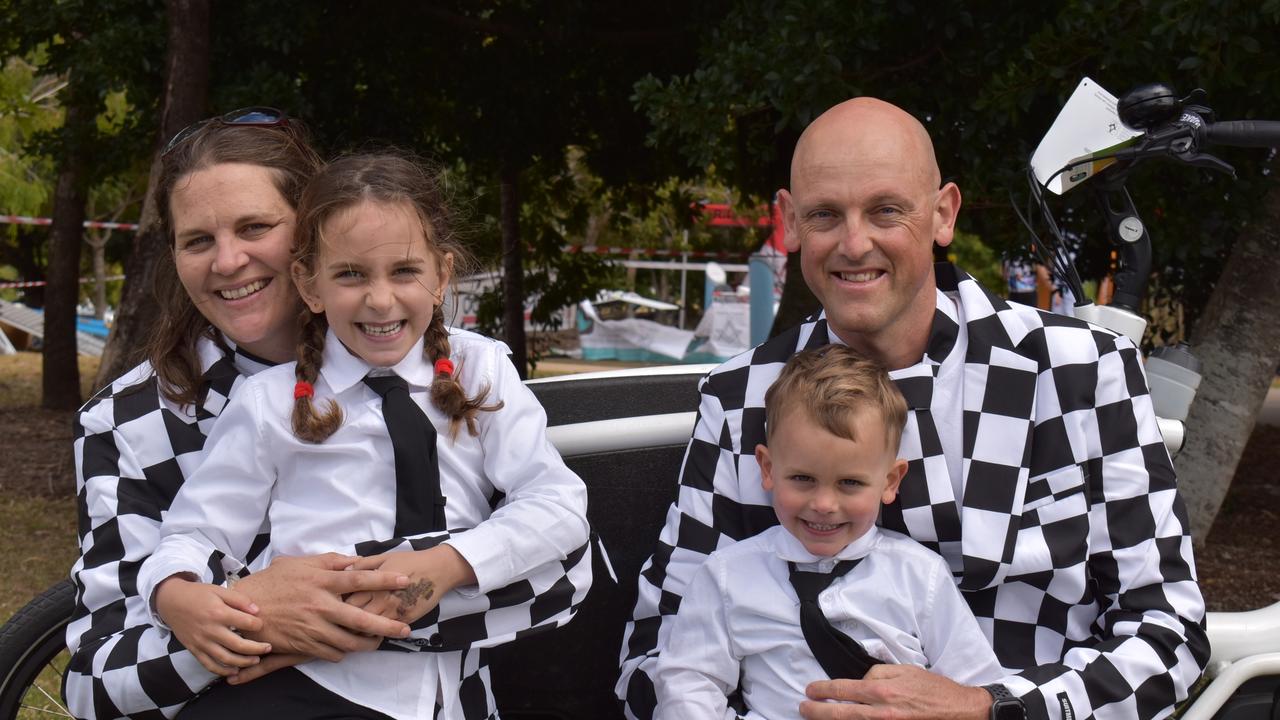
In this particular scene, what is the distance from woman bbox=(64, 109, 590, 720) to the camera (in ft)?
6.48

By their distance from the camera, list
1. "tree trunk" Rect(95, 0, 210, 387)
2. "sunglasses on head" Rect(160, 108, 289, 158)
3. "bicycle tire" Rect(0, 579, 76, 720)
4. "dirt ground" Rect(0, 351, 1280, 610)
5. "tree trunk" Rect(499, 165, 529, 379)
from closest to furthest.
→ "sunglasses on head" Rect(160, 108, 289, 158)
"bicycle tire" Rect(0, 579, 76, 720)
"dirt ground" Rect(0, 351, 1280, 610)
"tree trunk" Rect(95, 0, 210, 387)
"tree trunk" Rect(499, 165, 529, 379)

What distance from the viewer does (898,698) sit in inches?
77.8

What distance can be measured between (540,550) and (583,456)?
46 cm

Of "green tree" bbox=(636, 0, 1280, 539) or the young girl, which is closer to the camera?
the young girl

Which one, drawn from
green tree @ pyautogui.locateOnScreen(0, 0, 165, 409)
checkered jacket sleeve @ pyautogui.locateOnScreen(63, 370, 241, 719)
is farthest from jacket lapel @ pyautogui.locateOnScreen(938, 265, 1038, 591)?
green tree @ pyautogui.locateOnScreen(0, 0, 165, 409)

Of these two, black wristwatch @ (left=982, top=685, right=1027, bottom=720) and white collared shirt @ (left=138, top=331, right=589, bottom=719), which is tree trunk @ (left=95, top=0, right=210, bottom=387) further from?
black wristwatch @ (left=982, top=685, right=1027, bottom=720)

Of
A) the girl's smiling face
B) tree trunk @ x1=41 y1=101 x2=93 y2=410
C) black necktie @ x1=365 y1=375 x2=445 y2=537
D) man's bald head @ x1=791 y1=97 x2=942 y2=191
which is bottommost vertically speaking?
tree trunk @ x1=41 y1=101 x2=93 y2=410

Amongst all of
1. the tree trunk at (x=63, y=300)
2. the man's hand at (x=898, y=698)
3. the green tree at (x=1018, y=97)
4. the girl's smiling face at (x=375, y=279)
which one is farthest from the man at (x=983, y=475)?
the tree trunk at (x=63, y=300)

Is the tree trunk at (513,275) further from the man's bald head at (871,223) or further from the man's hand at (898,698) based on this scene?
the man's hand at (898,698)

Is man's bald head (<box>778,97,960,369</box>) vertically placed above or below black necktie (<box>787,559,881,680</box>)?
above

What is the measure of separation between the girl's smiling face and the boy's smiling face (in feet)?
2.29

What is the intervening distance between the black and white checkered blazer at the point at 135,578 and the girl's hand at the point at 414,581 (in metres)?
0.05

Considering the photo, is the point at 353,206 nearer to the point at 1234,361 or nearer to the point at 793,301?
the point at 1234,361

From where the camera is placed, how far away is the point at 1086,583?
213 cm
